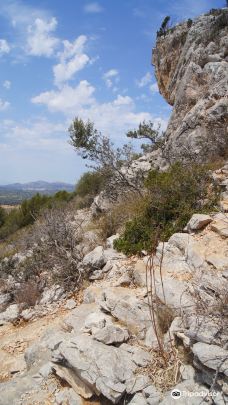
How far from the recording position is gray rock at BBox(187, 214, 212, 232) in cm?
776

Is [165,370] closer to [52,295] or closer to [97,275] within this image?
[97,275]

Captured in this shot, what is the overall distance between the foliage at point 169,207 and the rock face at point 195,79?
4254 mm

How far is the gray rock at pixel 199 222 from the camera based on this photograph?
25.5 feet

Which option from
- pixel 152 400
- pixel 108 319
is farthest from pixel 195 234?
pixel 152 400

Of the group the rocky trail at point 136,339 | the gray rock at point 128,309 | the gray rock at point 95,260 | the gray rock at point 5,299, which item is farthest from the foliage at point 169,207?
the gray rock at point 5,299

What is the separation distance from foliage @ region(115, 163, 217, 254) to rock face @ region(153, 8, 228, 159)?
14.0 ft

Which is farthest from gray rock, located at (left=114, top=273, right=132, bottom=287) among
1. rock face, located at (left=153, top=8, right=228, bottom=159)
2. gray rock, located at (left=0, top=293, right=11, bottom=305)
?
rock face, located at (left=153, top=8, right=228, bottom=159)

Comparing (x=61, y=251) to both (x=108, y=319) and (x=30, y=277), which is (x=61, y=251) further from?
(x=108, y=319)

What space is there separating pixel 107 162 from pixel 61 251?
6.92 metres

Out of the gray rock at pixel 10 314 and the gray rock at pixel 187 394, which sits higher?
the gray rock at pixel 187 394

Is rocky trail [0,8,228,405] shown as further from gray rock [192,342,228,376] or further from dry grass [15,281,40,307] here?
dry grass [15,281,40,307]

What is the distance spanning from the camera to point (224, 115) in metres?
14.4

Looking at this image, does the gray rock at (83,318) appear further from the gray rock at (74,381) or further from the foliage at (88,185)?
the foliage at (88,185)

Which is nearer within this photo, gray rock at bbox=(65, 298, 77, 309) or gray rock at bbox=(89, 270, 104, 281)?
gray rock at bbox=(65, 298, 77, 309)
